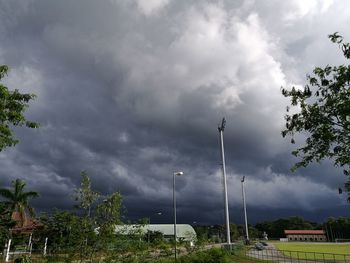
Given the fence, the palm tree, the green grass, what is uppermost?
the palm tree

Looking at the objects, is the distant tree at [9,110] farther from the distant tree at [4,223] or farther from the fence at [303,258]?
the fence at [303,258]

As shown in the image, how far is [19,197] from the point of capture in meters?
51.3

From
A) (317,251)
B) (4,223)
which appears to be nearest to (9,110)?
(4,223)

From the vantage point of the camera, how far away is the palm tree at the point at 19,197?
51.1 meters

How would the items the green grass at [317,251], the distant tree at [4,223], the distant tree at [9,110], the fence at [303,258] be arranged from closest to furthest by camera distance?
the distant tree at [9,110]
the distant tree at [4,223]
the fence at [303,258]
the green grass at [317,251]

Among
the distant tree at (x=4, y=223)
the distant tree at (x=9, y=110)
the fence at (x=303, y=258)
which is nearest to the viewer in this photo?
the distant tree at (x=9, y=110)

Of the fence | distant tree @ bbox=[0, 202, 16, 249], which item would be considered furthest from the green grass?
distant tree @ bbox=[0, 202, 16, 249]

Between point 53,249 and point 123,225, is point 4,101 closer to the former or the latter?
point 53,249

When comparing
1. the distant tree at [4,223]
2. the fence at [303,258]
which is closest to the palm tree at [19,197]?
the distant tree at [4,223]

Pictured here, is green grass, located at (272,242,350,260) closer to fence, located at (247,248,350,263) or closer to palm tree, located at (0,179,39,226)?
fence, located at (247,248,350,263)

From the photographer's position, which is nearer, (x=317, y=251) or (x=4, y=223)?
(x=4, y=223)

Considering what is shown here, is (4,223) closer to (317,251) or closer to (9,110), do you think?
(9,110)

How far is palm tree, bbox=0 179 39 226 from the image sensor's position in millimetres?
51125

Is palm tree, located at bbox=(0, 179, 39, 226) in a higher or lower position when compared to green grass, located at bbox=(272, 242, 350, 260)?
higher
